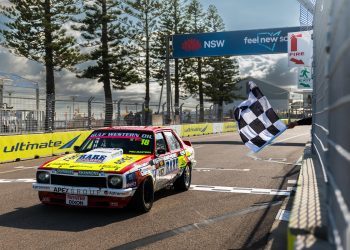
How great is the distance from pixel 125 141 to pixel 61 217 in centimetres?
191

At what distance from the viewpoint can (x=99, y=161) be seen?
25.1 ft

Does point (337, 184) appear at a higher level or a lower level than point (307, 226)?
higher

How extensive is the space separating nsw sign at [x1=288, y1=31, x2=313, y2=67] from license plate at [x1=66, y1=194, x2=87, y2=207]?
7718 mm

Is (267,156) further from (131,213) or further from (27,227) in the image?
(27,227)

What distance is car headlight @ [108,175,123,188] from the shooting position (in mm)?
7184

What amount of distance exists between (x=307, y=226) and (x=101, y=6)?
41552 mm

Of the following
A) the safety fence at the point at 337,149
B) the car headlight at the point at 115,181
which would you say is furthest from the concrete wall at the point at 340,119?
the car headlight at the point at 115,181

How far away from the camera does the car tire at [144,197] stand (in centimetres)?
755

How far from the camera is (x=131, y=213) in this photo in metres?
7.75

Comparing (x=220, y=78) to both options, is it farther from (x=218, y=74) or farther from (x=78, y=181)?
(x=78, y=181)

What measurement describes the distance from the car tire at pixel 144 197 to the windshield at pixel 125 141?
813 millimetres

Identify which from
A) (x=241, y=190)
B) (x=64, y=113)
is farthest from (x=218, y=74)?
(x=241, y=190)

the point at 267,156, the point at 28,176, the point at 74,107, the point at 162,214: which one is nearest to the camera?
the point at 162,214

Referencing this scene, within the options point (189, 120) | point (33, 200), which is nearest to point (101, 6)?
point (189, 120)
